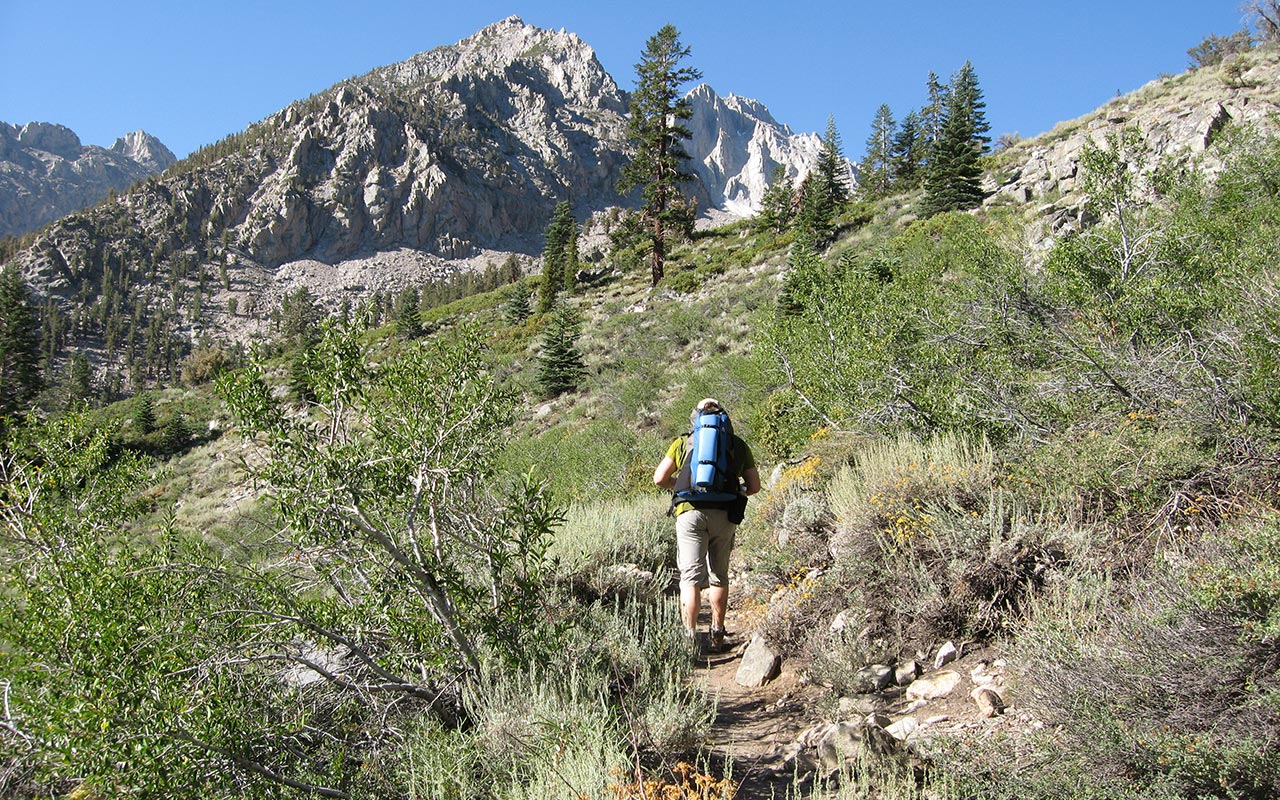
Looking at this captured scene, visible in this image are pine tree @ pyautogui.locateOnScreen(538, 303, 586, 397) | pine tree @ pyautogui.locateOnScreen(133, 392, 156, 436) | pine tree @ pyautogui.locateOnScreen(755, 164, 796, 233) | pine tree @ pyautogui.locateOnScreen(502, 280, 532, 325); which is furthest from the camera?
pine tree @ pyautogui.locateOnScreen(755, 164, 796, 233)

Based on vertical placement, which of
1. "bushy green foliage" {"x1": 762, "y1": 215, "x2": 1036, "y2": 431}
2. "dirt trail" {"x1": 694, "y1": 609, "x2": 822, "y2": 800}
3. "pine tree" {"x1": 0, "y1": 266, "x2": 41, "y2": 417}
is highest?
"pine tree" {"x1": 0, "y1": 266, "x2": 41, "y2": 417}

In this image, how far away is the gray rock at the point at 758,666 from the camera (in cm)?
386

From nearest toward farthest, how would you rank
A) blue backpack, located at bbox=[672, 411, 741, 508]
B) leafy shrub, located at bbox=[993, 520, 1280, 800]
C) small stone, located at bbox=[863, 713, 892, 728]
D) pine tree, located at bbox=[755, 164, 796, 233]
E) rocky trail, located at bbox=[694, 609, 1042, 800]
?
leafy shrub, located at bbox=[993, 520, 1280, 800] < rocky trail, located at bbox=[694, 609, 1042, 800] < small stone, located at bbox=[863, 713, 892, 728] < blue backpack, located at bbox=[672, 411, 741, 508] < pine tree, located at bbox=[755, 164, 796, 233]

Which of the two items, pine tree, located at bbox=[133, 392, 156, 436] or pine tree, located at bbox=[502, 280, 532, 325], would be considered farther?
pine tree, located at bbox=[502, 280, 532, 325]

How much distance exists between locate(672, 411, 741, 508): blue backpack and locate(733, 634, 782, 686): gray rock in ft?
3.19

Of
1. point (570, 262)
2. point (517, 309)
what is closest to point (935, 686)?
point (517, 309)

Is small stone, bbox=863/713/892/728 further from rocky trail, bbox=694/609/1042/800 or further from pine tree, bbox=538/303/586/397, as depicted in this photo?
pine tree, bbox=538/303/586/397

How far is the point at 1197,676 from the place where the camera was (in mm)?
2062

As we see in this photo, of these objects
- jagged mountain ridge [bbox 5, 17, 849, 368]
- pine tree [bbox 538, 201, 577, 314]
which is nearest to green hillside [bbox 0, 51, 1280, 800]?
pine tree [bbox 538, 201, 577, 314]

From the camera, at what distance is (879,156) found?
46094mm

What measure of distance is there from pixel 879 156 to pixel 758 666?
49.9 m

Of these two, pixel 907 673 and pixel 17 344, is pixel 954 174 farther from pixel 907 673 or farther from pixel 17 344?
pixel 17 344

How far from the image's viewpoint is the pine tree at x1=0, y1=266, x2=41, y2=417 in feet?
106

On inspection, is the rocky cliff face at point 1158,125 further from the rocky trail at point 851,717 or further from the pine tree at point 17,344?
the pine tree at point 17,344
